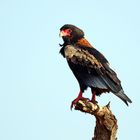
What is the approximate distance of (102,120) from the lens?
22.9 feet

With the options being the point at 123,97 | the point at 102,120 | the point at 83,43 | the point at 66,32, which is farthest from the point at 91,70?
the point at 102,120

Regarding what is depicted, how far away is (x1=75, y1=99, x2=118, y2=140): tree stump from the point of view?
6.86 metres

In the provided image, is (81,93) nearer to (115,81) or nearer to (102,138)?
(115,81)

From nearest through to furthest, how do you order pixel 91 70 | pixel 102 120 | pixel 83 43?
pixel 102 120, pixel 91 70, pixel 83 43

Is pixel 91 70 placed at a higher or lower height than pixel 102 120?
higher

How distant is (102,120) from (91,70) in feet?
5.15

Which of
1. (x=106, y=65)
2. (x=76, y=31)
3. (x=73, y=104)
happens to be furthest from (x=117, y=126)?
(x=76, y=31)

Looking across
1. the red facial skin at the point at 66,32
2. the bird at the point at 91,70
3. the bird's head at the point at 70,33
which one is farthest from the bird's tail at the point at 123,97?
the red facial skin at the point at 66,32

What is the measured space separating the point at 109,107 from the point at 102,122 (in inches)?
11.7

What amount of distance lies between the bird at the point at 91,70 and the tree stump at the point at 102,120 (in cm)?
58

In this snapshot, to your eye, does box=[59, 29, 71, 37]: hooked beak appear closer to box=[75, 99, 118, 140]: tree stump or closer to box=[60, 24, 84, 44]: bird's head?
box=[60, 24, 84, 44]: bird's head

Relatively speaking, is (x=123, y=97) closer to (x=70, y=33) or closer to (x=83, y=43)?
(x=83, y=43)

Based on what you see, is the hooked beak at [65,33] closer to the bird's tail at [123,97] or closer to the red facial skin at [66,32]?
the red facial skin at [66,32]

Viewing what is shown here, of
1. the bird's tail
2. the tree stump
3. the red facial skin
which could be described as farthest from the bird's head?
the tree stump
